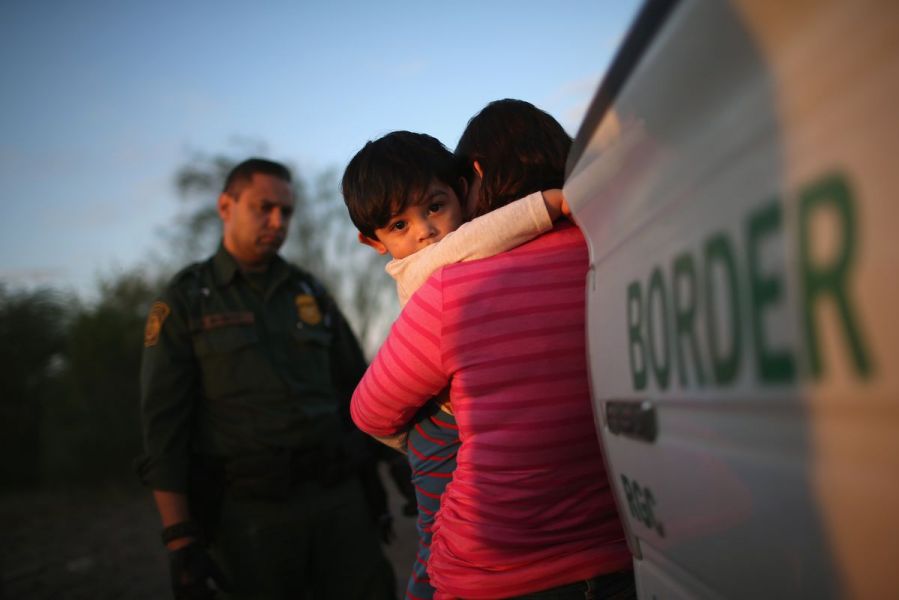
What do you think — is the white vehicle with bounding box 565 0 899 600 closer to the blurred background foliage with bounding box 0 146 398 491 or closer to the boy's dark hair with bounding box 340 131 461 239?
the boy's dark hair with bounding box 340 131 461 239

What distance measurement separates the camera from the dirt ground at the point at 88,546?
6.10 m

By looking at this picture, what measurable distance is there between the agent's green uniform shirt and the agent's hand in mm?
255

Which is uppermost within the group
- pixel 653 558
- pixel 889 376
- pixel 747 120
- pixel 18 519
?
pixel 747 120

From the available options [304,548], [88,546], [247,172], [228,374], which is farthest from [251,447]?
[88,546]

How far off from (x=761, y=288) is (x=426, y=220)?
1206 millimetres

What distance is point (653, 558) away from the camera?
44.6 inches

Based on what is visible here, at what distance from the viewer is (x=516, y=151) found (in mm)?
1566

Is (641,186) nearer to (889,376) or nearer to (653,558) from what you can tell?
(889,376)

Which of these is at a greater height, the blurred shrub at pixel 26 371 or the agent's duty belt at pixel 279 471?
the blurred shrub at pixel 26 371

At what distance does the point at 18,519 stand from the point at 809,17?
34.6 feet

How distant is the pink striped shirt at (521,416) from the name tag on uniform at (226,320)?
186 cm

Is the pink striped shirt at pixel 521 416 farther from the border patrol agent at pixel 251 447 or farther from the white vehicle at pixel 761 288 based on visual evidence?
the border patrol agent at pixel 251 447

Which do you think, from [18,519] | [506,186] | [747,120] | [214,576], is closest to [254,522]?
[214,576]

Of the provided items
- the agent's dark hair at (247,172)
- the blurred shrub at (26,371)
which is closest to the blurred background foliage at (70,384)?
the blurred shrub at (26,371)
